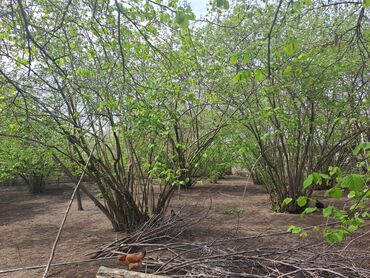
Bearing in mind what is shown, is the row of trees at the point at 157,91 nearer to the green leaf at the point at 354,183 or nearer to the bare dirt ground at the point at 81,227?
the bare dirt ground at the point at 81,227

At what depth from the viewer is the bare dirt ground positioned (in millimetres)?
5113

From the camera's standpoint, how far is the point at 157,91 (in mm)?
4910

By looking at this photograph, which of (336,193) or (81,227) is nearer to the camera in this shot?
(336,193)

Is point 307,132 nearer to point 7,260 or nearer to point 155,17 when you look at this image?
point 155,17

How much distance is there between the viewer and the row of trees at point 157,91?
15.4 ft

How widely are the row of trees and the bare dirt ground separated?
79 centimetres

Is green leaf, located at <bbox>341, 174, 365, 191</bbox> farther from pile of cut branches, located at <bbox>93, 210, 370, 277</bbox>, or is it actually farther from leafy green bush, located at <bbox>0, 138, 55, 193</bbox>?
leafy green bush, located at <bbox>0, 138, 55, 193</bbox>

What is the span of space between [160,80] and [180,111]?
0.63 metres

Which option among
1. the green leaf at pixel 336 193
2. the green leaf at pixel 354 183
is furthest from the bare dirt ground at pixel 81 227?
the green leaf at pixel 354 183

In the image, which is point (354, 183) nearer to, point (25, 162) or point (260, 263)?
point (260, 263)

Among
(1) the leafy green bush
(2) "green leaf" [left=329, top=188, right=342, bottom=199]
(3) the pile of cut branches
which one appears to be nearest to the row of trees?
(1) the leafy green bush

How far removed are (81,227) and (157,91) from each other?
162 inches

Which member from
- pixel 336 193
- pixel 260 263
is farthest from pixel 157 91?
pixel 336 193

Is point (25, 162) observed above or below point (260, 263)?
above
